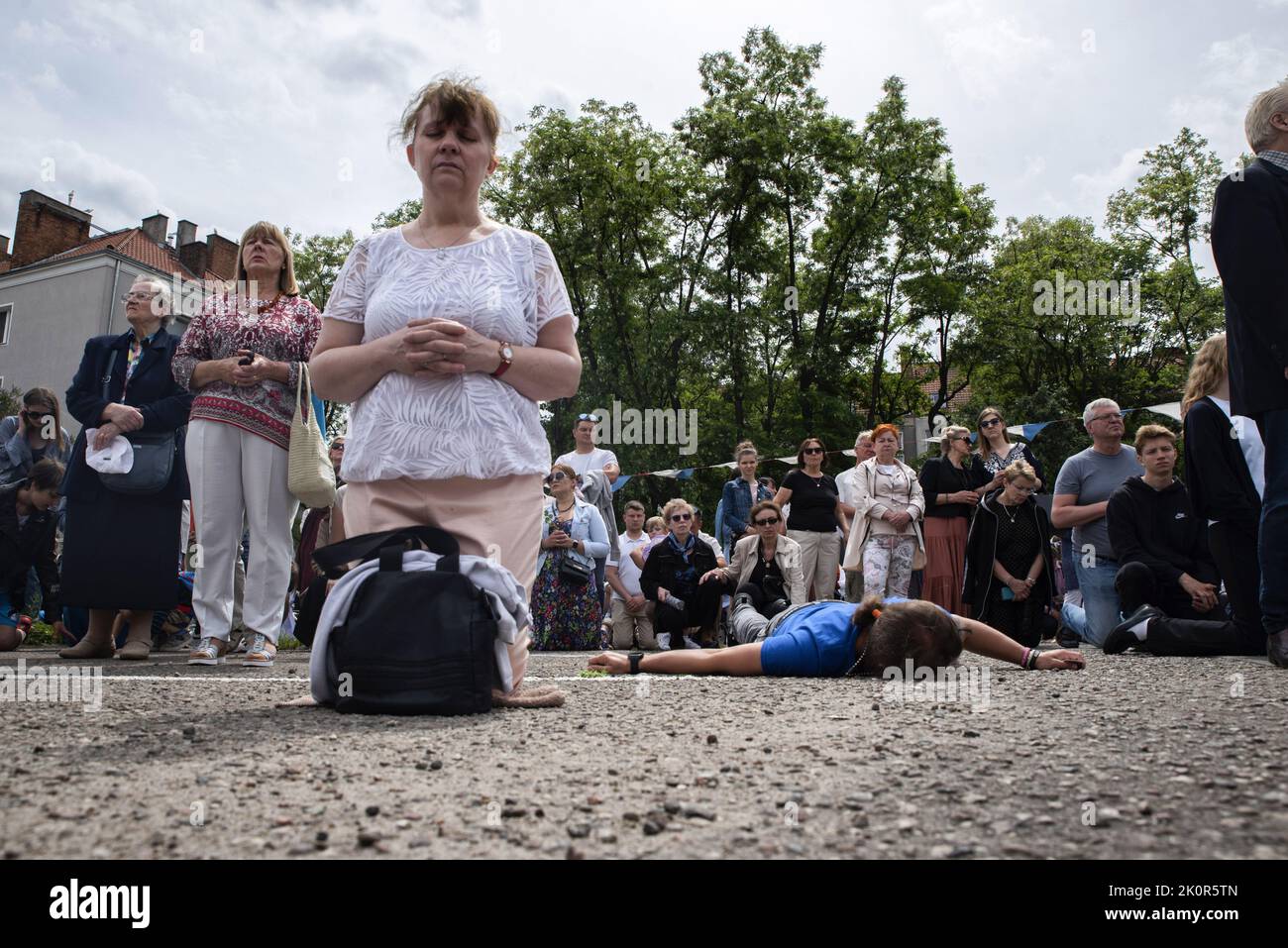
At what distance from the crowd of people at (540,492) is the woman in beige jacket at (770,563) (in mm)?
26

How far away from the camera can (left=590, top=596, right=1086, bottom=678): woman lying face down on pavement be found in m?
4.26

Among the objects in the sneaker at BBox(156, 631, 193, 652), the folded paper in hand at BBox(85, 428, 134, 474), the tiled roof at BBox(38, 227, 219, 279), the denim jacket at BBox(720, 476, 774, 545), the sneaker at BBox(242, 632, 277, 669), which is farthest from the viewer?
the tiled roof at BBox(38, 227, 219, 279)

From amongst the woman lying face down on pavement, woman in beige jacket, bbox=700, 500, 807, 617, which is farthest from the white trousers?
woman in beige jacket, bbox=700, 500, 807, 617

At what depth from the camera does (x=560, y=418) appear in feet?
86.0

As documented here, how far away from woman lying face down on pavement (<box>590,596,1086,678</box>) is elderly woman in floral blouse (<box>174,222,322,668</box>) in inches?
67.4

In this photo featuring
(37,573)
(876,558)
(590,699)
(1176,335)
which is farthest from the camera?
(1176,335)

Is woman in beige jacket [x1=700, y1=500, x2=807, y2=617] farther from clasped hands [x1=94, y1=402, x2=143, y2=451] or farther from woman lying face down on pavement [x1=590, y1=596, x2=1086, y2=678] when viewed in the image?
clasped hands [x1=94, y1=402, x2=143, y2=451]

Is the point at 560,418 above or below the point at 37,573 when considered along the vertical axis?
above

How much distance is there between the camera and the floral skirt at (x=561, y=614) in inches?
346

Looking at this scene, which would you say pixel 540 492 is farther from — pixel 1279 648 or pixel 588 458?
pixel 588 458

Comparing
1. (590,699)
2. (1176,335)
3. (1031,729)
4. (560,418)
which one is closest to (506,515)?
(590,699)

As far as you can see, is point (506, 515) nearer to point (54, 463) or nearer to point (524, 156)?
point (54, 463)
